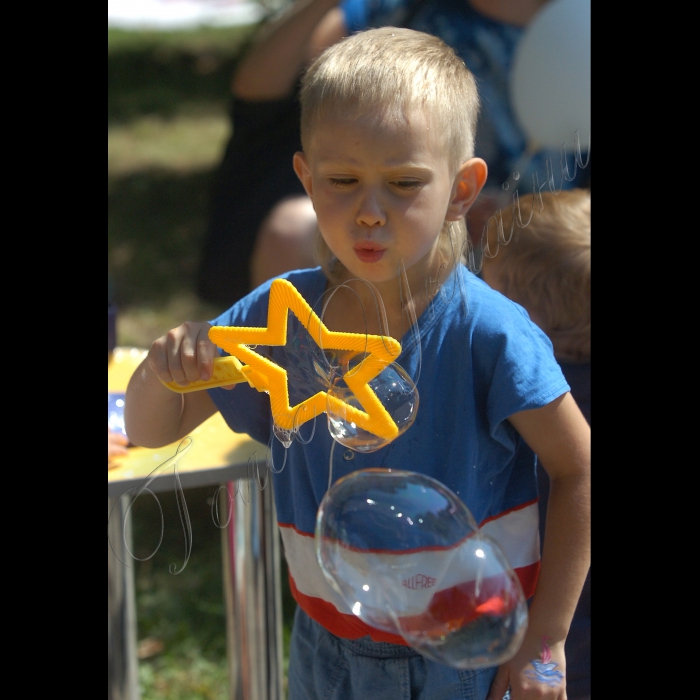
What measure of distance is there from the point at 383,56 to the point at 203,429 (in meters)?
0.42

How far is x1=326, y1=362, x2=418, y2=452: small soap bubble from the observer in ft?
2.09

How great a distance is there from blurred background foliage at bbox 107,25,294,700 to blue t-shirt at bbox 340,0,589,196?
25cm

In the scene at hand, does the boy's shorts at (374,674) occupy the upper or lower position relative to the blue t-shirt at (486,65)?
lower

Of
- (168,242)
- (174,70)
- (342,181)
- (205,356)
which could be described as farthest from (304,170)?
(174,70)

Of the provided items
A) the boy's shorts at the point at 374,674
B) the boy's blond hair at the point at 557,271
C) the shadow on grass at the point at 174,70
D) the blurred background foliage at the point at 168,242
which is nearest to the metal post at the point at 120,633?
the blurred background foliage at the point at 168,242

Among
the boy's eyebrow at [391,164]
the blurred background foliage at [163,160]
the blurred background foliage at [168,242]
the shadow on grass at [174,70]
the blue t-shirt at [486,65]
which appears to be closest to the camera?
the boy's eyebrow at [391,164]

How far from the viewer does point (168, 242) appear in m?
2.99

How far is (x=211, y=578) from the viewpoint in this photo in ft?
5.19

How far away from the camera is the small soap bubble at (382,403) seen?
25.1 inches

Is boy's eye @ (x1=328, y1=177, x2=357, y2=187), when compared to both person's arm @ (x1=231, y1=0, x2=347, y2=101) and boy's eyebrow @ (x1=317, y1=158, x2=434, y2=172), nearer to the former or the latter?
boy's eyebrow @ (x1=317, y1=158, x2=434, y2=172)

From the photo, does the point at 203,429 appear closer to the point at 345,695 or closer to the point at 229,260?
the point at 345,695

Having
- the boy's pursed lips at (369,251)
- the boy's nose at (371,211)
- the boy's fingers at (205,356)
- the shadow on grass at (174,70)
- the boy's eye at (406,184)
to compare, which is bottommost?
the boy's fingers at (205,356)

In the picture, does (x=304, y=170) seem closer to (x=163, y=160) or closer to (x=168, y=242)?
(x=168, y=242)

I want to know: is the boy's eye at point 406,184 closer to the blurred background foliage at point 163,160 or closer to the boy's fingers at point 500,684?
the boy's fingers at point 500,684
